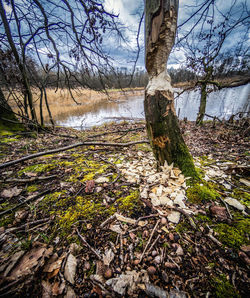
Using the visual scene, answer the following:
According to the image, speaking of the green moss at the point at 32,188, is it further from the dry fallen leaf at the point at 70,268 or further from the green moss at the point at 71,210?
the dry fallen leaf at the point at 70,268

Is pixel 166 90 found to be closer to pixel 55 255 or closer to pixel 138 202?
pixel 138 202

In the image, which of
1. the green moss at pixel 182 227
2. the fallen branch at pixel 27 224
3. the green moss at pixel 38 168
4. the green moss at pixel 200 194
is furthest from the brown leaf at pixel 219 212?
the green moss at pixel 38 168

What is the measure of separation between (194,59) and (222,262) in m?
8.34

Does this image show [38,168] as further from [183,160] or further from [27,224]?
[183,160]

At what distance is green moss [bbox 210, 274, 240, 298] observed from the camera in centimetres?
73

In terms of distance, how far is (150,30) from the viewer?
1.35 metres

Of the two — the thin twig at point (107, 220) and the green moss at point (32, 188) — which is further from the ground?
the thin twig at point (107, 220)

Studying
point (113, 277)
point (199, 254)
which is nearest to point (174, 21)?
point (199, 254)

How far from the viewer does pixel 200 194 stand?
141 centimetres

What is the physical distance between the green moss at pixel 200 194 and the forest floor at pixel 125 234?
11mm

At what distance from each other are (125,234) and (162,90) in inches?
63.4

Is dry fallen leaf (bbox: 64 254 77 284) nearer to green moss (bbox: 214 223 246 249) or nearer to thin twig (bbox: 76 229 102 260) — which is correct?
thin twig (bbox: 76 229 102 260)

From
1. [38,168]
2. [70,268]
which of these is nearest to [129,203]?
[70,268]

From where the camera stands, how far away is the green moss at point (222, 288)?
733mm
